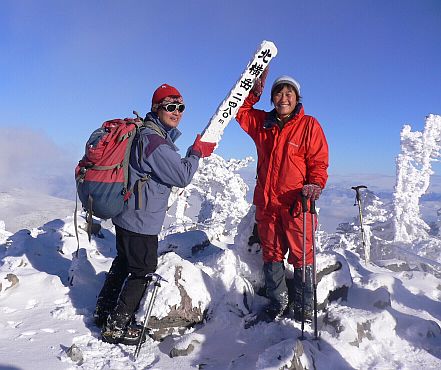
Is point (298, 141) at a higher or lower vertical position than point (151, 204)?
higher

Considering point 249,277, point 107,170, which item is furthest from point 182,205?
point 107,170

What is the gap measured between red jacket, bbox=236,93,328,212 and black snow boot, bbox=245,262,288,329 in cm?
97

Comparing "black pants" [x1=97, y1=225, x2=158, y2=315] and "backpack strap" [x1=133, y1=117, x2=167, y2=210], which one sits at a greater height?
"backpack strap" [x1=133, y1=117, x2=167, y2=210]

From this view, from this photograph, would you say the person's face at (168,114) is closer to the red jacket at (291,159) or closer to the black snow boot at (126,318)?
the red jacket at (291,159)

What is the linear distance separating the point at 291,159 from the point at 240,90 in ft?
5.43

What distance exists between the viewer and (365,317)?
181 inches

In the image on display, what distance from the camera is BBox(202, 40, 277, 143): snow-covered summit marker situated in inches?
210

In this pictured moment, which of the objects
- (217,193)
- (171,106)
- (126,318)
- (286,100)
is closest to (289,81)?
(286,100)

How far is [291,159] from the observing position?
14.6ft

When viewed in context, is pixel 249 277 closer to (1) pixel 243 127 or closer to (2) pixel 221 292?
(2) pixel 221 292

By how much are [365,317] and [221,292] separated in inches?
84.9

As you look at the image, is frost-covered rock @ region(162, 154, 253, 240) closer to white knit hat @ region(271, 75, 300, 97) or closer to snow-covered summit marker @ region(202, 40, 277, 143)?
snow-covered summit marker @ region(202, 40, 277, 143)

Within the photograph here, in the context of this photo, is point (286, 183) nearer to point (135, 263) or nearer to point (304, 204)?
point (304, 204)

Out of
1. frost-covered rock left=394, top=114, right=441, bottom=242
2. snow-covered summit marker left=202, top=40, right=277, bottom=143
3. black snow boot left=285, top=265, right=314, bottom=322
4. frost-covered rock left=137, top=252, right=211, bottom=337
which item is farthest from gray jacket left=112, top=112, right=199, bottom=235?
frost-covered rock left=394, top=114, right=441, bottom=242
